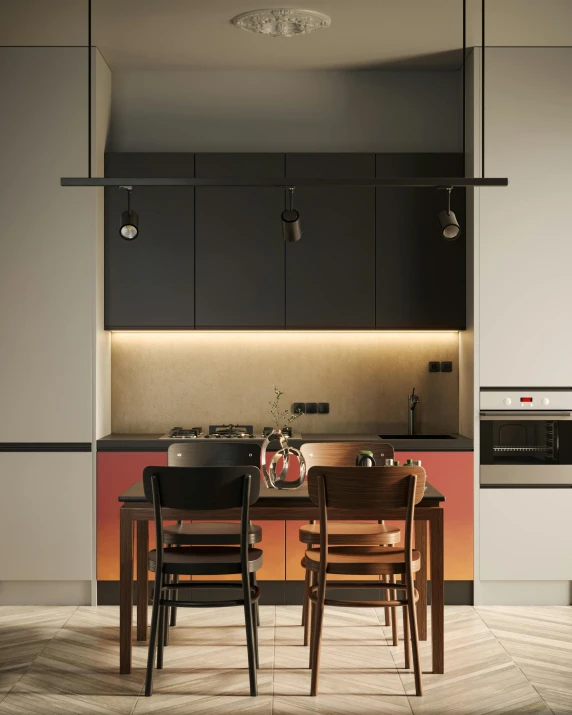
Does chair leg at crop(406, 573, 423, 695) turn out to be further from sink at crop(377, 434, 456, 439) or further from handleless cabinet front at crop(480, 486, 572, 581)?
sink at crop(377, 434, 456, 439)

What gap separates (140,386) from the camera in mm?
5613

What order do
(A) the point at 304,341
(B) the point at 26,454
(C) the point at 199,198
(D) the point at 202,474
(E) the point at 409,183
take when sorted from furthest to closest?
(A) the point at 304,341 < (C) the point at 199,198 < (B) the point at 26,454 < (E) the point at 409,183 < (D) the point at 202,474

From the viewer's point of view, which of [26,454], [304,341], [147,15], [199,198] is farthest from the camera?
[304,341]

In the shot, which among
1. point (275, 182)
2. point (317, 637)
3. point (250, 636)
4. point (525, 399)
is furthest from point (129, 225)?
point (525, 399)

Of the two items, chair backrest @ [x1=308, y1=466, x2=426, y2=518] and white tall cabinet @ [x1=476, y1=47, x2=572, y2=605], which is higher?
white tall cabinet @ [x1=476, y1=47, x2=572, y2=605]

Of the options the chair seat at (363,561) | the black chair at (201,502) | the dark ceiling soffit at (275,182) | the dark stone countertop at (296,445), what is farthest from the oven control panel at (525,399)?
the black chair at (201,502)

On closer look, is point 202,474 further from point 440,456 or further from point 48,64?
point 48,64

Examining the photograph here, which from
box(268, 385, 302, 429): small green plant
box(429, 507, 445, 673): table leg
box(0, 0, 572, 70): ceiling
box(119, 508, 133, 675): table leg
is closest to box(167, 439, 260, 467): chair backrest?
box(119, 508, 133, 675): table leg

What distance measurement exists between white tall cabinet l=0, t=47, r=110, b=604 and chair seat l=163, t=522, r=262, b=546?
0.97 meters

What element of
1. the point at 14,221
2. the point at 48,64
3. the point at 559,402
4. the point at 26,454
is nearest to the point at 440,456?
the point at 559,402

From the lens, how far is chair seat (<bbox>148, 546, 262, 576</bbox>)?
356cm

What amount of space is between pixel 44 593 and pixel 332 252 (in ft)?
8.87

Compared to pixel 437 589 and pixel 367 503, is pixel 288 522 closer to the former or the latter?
pixel 437 589

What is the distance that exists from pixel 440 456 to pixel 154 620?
2161mm
